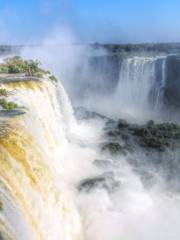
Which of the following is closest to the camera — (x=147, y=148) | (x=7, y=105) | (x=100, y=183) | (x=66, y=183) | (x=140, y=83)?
(x=7, y=105)

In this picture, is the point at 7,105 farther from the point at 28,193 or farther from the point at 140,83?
the point at 140,83

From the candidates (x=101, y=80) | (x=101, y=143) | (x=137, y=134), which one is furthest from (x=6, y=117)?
(x=101, y=80)

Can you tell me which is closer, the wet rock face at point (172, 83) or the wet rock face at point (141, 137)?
the wet rock face at point (141, 137)

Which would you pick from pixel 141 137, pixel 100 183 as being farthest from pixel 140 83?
pixel 100 183

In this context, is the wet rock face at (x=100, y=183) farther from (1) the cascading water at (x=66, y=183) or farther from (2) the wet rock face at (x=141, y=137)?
(2) the wet rock face at (x=141, y=137)

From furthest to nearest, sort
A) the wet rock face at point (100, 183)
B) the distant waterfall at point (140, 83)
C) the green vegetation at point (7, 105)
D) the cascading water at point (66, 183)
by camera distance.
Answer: the distant waterfall at point (140, 83)
the wet rock face at point (100, 183)
the green vegetation at point (7, 105)
the cascading water at point (66, 183)

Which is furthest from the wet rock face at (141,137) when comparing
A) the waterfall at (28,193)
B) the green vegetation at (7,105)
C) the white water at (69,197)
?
the green vegetation at (7,105)

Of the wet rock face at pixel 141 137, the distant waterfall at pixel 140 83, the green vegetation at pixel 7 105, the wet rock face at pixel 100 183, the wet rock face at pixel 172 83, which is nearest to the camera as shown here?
the green vegetation at pixel 7 105

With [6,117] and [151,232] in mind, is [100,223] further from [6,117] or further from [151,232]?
[6,117]

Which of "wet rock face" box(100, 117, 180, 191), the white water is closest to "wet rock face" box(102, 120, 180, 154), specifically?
"wet rock face" box(100, 117, 180, 191)
